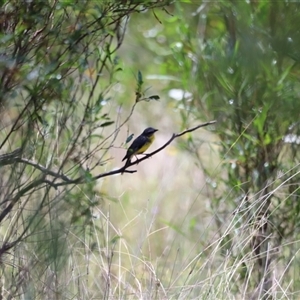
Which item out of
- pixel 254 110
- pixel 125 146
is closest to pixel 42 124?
pixel 125 146

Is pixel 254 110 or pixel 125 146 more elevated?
pixel 254 110

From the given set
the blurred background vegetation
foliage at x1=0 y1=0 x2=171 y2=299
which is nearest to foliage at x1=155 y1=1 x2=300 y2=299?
the blurred background vegetation

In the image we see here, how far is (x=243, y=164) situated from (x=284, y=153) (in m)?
0.21

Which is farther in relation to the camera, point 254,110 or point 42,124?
point 254,110

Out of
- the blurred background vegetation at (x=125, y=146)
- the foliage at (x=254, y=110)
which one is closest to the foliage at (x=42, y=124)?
the blurred background vegetation at (x=125, y=146)

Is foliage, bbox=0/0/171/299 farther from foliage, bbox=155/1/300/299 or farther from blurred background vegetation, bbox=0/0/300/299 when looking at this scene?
foliage, bbox=155/1/300/299

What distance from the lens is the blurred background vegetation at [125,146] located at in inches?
88.5

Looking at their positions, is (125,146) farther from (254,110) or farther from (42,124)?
(254,110)

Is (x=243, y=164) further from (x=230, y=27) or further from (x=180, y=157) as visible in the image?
(x=180, y=157)

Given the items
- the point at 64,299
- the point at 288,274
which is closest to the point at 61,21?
the point at 64,299

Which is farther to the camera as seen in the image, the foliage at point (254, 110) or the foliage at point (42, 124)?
the foliage at point (254, 110)

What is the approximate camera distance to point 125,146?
2643 mm

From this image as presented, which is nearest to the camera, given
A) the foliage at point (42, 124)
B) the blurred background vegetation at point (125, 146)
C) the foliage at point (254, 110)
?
the foliage at point (42, 124)

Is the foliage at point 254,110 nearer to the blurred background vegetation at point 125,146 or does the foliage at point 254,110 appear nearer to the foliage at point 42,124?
the blurred background vegetation at point 125,146
